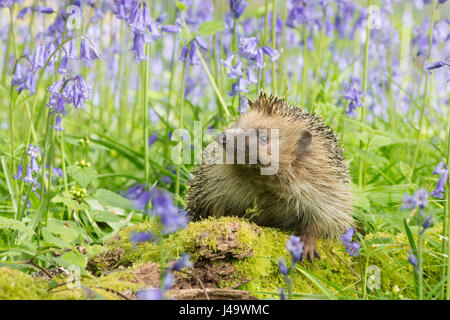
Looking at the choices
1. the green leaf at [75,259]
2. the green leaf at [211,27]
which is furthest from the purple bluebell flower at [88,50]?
the green leaf at [75,259]

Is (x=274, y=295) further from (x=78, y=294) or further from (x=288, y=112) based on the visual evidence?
(x=288, y=112)

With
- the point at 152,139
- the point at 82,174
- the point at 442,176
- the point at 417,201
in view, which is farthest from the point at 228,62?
the point at 417,201

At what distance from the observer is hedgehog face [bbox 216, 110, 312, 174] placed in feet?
13.0

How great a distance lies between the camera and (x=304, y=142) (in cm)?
428

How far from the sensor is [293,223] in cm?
438

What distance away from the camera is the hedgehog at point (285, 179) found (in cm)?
410

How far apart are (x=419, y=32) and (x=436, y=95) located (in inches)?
64.5

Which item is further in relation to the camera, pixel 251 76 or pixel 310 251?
pixel 251 76

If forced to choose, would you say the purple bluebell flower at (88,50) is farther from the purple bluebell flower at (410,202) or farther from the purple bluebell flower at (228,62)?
the purple bluebell flower at (410,202)

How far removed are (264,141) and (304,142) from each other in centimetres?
38

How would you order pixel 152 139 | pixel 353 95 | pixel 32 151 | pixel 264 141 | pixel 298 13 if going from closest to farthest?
pixel 264 141, pixel 32 151, pixel 353 95, pixel 298 13, pixel 152 139

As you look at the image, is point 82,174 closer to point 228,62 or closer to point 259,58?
point 228,62
